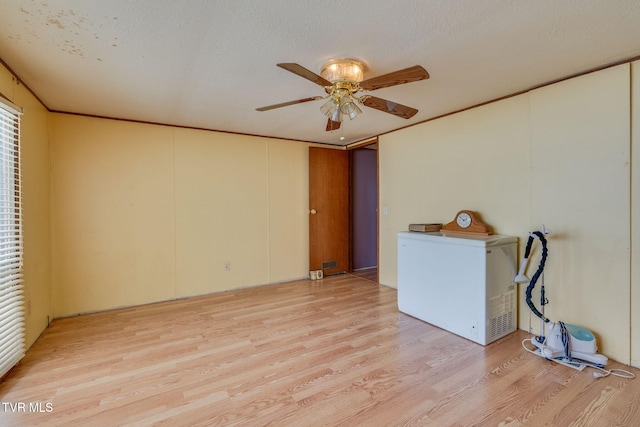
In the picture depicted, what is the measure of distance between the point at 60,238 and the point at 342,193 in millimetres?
3635

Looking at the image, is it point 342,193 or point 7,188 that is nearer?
point 7,188

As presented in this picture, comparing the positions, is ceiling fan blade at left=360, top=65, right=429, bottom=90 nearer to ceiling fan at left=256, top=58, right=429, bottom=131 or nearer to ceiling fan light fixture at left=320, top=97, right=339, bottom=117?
ceiling fan at left=256, top=58, right=429, bottom=131

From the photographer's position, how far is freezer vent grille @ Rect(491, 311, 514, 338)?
237cm

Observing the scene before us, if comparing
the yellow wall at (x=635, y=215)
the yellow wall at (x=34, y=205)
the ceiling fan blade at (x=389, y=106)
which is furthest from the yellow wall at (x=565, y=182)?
the yellow wall at (x=34, y=205)

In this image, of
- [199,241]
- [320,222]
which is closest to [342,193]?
[320,222]

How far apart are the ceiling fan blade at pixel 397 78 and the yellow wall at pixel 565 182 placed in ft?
4.71

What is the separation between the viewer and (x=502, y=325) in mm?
2445

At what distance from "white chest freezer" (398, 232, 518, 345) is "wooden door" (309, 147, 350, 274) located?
1835mm

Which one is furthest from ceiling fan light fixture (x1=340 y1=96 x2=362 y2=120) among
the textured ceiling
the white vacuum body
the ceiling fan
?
the white vacuum body

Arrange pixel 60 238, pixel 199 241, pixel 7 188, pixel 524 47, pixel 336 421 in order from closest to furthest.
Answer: pixel 336 421 → pixel 524 47 → pixel 7 188 → pixel 60 238 → pixel 199 241

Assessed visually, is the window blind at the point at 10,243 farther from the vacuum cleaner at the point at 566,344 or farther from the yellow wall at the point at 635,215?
the yellow wall at the point at 635,215

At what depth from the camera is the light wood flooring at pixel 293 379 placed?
1.55 meters

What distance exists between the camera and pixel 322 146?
4562 mm

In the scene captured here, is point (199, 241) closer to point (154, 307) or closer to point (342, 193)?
point (154, 307)
